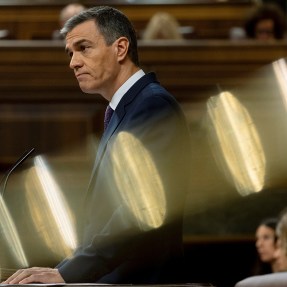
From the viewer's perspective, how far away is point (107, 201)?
2209mm

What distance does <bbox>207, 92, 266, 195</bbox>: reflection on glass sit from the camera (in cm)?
483

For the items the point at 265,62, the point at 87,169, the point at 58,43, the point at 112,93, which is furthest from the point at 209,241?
the point at 112,93

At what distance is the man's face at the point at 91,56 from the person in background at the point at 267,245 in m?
2.45

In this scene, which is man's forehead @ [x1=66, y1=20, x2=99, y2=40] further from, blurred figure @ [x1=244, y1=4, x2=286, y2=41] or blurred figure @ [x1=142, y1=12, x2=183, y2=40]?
blurred figure @ [x1=244, y1=4, x2=286, y2=41]

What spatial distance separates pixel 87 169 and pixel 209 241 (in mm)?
729

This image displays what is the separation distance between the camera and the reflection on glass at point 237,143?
4.83m

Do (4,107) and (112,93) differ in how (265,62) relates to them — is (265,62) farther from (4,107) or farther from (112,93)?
(112,93)

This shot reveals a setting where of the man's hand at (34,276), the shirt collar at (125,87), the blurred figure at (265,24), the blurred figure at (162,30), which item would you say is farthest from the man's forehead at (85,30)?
the blurred figure at (265,24)

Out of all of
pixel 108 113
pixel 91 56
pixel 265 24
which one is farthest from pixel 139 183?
pixel 265 24

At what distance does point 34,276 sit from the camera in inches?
77.9

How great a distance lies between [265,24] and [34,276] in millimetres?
4496

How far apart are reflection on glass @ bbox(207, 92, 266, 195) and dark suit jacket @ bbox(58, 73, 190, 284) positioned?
2.49m

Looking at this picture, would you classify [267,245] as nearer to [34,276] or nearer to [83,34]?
[83,34]

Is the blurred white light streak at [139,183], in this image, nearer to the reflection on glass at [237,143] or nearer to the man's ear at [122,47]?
the man's ear at [122,47]
